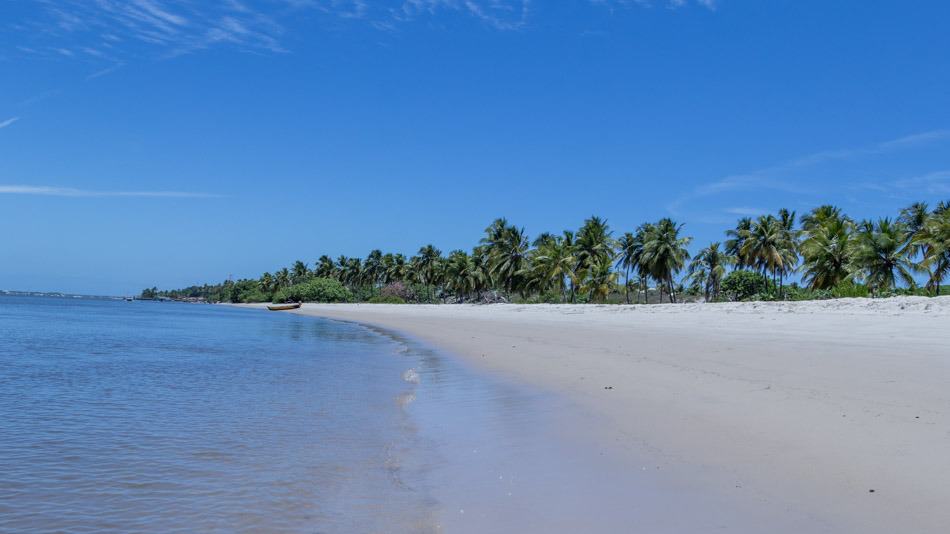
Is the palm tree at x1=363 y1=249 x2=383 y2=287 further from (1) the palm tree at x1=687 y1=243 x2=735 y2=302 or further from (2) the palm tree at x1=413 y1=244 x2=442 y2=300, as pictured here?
(1) the palm tree at x1=687 y1=243 x2=735 y2=302

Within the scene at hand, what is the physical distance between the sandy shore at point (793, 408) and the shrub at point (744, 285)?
46.4 metres

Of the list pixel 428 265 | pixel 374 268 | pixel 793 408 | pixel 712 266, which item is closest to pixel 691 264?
pixel 712 266

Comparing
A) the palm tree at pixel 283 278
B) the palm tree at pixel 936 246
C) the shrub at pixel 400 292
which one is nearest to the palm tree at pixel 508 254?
the shrub at pixel 400 292

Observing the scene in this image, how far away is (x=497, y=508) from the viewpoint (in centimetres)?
430

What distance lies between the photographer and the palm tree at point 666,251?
58.0 m

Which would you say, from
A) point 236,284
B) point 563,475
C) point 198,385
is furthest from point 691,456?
point 236,284

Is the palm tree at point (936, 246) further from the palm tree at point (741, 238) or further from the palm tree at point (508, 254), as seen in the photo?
the palm tree at point (508, 254)

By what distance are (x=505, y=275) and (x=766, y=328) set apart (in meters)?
57.3

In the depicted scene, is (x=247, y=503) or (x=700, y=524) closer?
(x=700, y=524)

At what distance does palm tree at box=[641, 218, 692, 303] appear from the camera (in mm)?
58000

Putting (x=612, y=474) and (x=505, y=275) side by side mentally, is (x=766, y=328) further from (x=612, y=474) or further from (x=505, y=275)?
(x=505, y=275)

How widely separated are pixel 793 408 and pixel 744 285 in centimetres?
6102

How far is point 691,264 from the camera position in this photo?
3460 inches

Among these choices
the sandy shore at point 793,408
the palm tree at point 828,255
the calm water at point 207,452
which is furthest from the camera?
the palm tree at point 828,255
